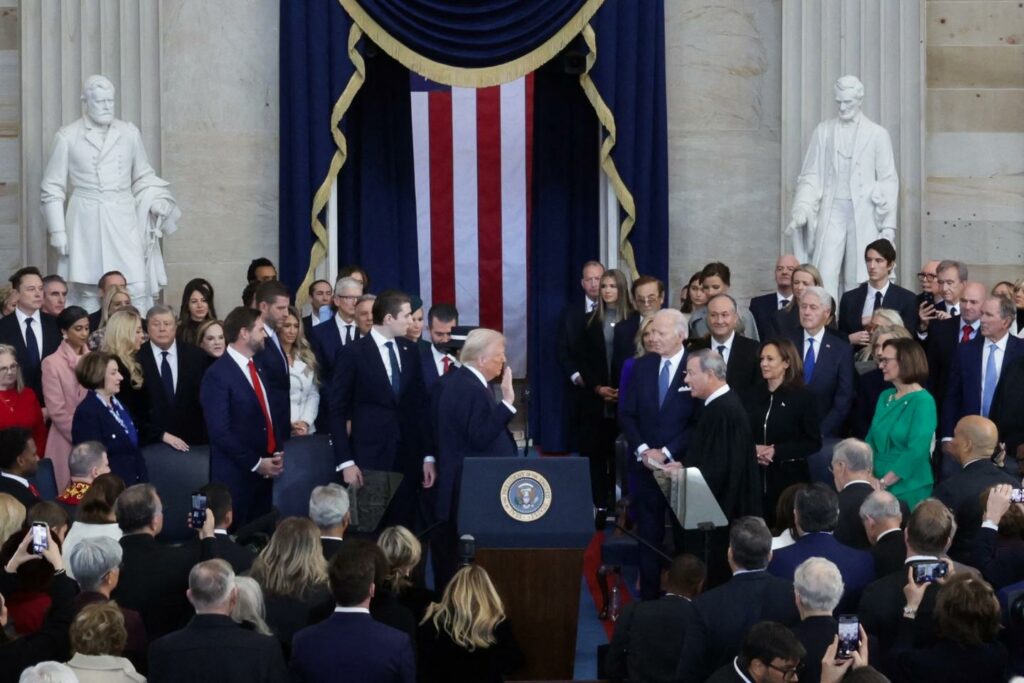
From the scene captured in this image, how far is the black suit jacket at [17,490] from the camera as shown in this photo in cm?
832

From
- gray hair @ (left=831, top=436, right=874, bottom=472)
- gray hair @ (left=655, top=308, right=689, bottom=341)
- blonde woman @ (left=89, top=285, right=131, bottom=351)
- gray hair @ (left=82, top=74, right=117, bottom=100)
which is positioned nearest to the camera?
gray hair @ (left=831, top=436, right=874, bottom=472)

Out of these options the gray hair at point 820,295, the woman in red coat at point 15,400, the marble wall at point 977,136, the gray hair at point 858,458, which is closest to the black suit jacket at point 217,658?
the gray hair at point 858,458

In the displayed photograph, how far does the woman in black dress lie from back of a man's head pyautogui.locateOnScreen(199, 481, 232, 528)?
334 centimetres

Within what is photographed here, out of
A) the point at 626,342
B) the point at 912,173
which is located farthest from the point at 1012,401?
the point at 912,173

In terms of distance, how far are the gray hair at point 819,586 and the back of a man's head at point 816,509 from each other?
35.6 inches

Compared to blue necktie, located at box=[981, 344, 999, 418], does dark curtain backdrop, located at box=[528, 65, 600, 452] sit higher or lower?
higher

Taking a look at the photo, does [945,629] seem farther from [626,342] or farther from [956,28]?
[956,28]

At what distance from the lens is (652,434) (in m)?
9.88

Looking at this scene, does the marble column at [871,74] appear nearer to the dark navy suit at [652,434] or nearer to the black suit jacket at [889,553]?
the dark navy suit at [652,434]

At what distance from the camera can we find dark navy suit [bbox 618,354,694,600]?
9812mm

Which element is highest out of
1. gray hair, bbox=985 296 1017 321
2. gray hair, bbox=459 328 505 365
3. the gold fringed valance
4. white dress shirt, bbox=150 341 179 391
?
the gold fringed valance

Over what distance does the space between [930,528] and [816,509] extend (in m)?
0.61

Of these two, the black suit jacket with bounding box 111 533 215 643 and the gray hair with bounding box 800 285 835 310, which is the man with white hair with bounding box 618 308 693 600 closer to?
the gray hair with bounding box 800 285 835 310

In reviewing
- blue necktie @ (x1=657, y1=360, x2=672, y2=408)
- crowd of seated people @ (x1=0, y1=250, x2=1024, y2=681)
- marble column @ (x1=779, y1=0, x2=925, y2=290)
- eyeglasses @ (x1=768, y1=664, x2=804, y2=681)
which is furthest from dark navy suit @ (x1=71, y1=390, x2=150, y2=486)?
marble column @ (x1=779, y1=0, x2=925, y2=290)
